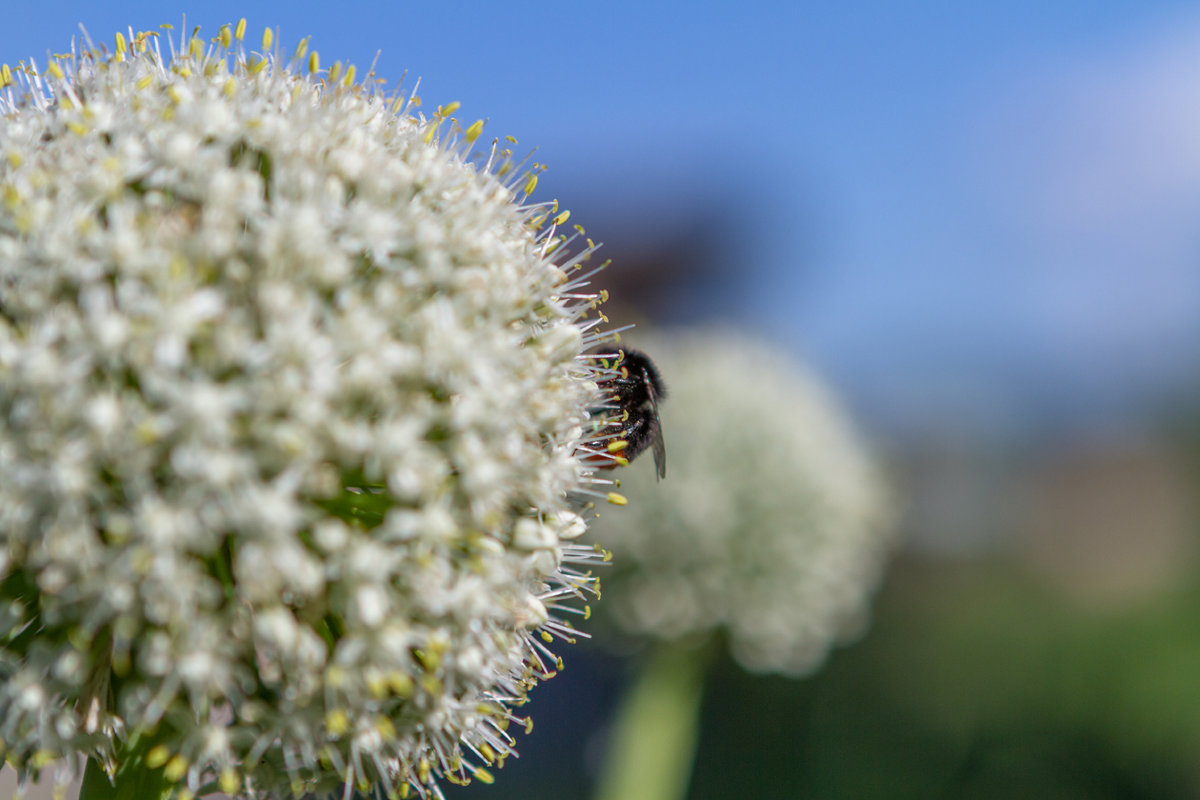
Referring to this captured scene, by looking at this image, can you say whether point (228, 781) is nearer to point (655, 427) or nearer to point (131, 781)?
point (131, 781)

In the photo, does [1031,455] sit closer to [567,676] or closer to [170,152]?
[567,676]

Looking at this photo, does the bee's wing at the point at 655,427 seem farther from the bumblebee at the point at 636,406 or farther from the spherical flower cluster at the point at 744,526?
the spherical flower cluster at the point at 744,526

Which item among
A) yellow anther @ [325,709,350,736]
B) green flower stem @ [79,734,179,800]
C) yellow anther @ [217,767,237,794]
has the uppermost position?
yellow anther @ [325,709,350,736]

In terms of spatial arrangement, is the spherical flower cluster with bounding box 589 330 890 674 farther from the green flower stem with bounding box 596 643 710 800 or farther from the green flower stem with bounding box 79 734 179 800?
the green flower stem with bounding box 79 734 179 800

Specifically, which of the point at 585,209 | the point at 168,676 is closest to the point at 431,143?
the point at 168,676

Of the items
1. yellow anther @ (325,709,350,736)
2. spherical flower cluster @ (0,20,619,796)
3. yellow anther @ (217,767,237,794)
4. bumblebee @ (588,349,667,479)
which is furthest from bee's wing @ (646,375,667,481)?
yellow anther @ (217,767,237,794)
